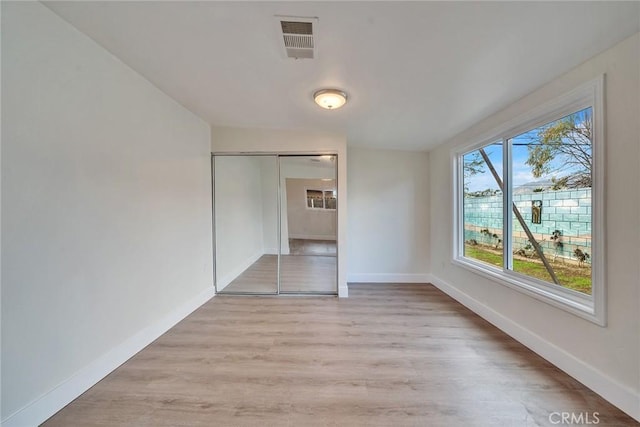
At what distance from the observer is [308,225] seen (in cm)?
369

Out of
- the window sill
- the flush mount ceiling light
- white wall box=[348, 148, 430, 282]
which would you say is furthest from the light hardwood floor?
the flush mount ceiling light

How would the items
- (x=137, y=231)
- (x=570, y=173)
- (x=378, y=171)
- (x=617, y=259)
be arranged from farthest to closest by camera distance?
(x=378, y=171)
(x=137, y=231)
(x=570, y=173)
(x=617, y=259)

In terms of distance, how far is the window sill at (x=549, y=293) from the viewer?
167 centimetres

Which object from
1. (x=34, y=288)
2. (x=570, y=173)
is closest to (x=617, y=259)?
(x=570, y=173)

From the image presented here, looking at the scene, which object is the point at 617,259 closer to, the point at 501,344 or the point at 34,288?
the point at 501,344

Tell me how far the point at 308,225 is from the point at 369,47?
99.0 inches

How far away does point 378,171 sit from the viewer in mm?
4043

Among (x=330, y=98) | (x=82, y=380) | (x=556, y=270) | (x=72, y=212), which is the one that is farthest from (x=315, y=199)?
(x=82, y=380)

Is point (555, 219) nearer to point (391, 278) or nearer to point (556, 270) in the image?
point (556, 270)

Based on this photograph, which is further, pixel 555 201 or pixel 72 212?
pixel 555 201

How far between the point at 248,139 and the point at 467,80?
104 inches

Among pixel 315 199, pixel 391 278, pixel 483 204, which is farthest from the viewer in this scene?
pixel 391 278

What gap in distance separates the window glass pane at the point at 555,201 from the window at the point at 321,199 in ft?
6.87

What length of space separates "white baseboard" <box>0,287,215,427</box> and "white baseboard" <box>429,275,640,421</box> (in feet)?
11.3
